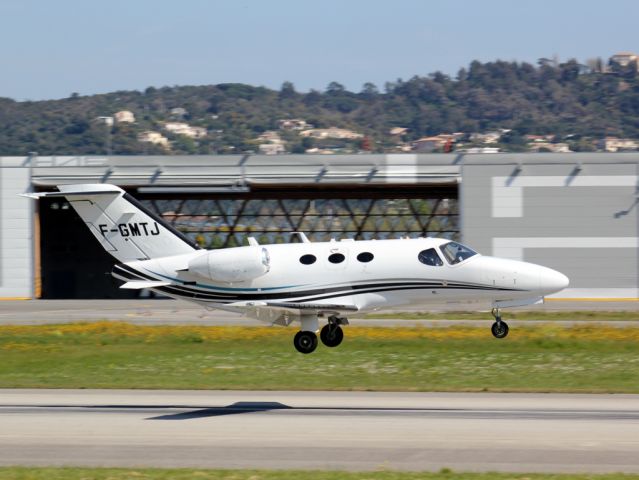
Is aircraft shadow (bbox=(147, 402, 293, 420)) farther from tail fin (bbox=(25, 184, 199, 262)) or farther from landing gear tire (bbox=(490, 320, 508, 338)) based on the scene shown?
landing gear tire (bbox=(490, 320, 508, 338))

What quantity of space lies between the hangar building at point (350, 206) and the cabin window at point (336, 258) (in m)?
30.1

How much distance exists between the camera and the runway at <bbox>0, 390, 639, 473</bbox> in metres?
19.0

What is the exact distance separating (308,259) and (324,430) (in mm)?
6194

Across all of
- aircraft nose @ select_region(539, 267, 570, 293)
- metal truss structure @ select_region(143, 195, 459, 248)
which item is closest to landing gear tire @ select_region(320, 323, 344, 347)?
aircraft nose @ select_region(539, 267, 570, 293)

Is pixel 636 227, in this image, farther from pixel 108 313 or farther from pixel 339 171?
pixel 108 313

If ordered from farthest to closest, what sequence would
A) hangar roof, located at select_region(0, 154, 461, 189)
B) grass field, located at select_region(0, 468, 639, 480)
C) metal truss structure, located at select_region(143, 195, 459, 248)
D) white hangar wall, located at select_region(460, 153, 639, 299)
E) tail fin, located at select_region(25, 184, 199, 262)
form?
metal truss structure, located at select_region(143, 195, 459, 248), hangar roof, located at select_region(0, 154, 461, 189), white hangar wall, located at select_region(460, 153, 639, 299), tail fin, located at select_region(25, 184, 199, 262), grass field, located at select_region(0, 468, 639, 480)

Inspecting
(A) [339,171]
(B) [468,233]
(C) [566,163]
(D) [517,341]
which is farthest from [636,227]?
(D) [517,341]

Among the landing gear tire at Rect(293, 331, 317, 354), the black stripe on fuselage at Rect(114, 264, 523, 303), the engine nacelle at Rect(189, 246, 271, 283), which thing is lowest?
the landing gear tire at Rect(293, 331, 317, 354)

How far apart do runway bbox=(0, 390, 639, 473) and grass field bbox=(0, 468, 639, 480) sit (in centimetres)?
60

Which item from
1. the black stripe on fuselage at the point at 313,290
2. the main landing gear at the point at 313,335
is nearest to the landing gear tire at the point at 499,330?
the black stripe on fuselage at the point at 313,290

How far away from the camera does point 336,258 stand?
88.6 feet

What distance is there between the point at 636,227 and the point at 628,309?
7.35 metres

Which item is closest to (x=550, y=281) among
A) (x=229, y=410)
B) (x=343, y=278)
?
(x=343, y=278)

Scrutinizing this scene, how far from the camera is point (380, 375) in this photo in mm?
30422
